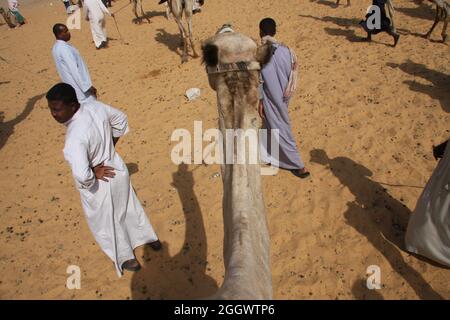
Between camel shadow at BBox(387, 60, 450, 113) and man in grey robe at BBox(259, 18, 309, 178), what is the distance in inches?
131

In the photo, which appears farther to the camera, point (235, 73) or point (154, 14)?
point (154, 14)

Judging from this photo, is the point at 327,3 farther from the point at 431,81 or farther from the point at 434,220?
the point at 434,220

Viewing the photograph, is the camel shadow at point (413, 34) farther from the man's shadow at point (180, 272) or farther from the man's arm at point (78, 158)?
the man's arm at point (78, 158)

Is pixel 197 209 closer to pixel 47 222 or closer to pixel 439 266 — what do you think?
pixel 47 222

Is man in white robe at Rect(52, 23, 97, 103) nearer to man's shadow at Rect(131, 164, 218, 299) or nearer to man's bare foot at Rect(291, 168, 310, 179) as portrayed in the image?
man's shadow at Rect(131, 164, 218, 299)

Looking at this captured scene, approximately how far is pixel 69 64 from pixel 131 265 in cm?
360

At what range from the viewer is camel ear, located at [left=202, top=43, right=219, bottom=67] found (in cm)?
208

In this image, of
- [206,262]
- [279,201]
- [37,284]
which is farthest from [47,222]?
[279,201]

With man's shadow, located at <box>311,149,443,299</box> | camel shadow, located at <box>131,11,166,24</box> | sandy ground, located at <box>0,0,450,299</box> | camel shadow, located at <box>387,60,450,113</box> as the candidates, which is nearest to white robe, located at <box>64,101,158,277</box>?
sandy ground, located at <box>0,0,450,299</box>

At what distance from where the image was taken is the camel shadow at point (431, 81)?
6202 millimetres

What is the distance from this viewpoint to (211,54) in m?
2.10

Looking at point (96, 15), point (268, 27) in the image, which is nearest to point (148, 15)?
point (96, 15)

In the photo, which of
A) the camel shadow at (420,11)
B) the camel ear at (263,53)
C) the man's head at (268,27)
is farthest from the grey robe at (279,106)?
→ the camel shadow at (420,11)
